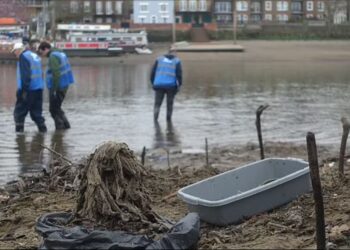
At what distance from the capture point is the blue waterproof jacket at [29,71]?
1363 centimetres

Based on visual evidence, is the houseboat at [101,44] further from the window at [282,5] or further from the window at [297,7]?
the window at [282,5]

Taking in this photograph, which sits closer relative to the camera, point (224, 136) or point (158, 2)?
point (224, 136)

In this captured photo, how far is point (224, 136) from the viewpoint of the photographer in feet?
44.5

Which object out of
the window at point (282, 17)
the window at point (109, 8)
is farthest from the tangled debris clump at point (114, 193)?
the window at point (109, 8)

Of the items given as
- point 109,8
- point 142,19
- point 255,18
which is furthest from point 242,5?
point 109,8

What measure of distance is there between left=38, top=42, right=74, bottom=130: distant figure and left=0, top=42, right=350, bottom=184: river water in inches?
13.3

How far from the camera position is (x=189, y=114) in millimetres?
17141

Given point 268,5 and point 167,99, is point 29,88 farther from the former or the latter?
point 268,5

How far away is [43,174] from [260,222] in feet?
12.7

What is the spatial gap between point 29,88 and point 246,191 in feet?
25.4

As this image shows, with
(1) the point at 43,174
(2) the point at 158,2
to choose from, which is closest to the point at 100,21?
(2) the point at 158,2

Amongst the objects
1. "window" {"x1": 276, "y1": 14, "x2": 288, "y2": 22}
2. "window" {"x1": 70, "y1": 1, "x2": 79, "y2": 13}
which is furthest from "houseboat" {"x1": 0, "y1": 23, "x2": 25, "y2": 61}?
"window" {"x1": 70, "y1": 1, "x2": 79, "y2": 13}

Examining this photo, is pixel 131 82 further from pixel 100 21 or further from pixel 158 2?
pixel 100 21

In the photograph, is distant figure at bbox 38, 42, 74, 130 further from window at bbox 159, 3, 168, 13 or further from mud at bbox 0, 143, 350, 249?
window at bbox 159, 3, 168, 13
